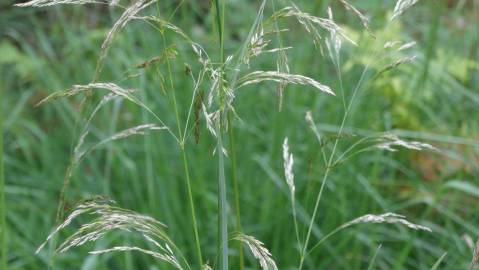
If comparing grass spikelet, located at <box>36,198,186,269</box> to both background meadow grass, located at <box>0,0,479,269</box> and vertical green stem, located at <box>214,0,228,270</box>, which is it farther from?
background meadow grass, located at <box>0,0,479,269</box>

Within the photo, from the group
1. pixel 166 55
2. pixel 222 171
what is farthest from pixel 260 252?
pixel 166 55

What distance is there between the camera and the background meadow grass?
230 centimetres

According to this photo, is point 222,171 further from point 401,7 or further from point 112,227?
point 401,7

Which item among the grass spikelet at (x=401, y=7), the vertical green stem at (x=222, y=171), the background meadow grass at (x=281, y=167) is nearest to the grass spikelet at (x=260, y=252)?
the vertical green stem at (x=222, y=171)

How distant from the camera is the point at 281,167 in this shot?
2439mm

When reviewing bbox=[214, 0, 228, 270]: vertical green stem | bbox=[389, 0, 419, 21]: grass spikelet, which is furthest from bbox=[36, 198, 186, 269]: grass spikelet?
bbox=[389, 0, 419, 21]: grass spikelet

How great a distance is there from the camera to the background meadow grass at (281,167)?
230cm

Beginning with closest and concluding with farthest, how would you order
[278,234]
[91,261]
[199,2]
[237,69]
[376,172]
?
[237,69], [91,261], [278,234], [376,172], [199,2]

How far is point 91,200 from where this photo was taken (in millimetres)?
981

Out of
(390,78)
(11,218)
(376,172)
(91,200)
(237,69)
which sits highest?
(237,69)

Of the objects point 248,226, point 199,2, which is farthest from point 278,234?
point 199,2

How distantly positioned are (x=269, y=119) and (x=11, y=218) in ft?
3.16

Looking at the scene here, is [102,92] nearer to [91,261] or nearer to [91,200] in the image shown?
[91,261]

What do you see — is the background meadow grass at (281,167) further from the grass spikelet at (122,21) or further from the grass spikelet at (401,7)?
the grass spikelet at (122,21)
